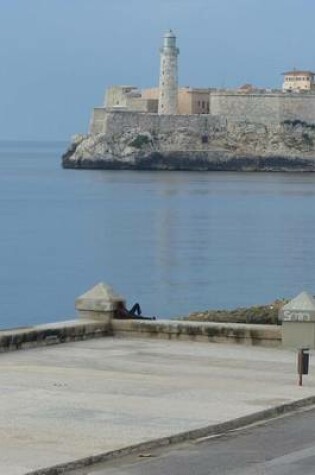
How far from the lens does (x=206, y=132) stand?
132m

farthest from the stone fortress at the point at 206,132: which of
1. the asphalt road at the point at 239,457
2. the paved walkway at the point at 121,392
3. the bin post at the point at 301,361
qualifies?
the asphalt road at the point at 239,457

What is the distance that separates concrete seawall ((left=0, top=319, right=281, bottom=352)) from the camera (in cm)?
1175

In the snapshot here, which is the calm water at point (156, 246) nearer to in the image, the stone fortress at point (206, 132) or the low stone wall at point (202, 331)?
the low stone wall at point (202, 331)

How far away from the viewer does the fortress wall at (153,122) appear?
130375 millimetres

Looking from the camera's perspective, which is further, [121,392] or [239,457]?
[121,392]

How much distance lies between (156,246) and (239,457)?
1764 inches

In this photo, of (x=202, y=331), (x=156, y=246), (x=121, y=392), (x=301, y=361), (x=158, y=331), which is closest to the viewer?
(x=121, y=392)

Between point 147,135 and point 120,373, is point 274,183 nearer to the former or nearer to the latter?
point 147,135

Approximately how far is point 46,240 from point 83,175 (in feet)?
237

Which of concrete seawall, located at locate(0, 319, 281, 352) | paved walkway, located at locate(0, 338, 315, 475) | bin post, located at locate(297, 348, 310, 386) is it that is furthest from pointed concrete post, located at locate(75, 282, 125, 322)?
bin post, located at locate(297, 348, 310, 386)

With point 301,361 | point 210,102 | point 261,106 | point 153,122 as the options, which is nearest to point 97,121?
point 153,122

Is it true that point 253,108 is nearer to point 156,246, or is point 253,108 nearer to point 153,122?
point 153,122

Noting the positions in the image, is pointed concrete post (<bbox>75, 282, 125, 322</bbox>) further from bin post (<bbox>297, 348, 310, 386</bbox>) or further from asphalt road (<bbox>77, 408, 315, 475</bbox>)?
asphalt road (<bbox>77, 408, 315, 475</bbox>)

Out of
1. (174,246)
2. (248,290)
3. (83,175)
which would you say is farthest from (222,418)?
(83,175)
